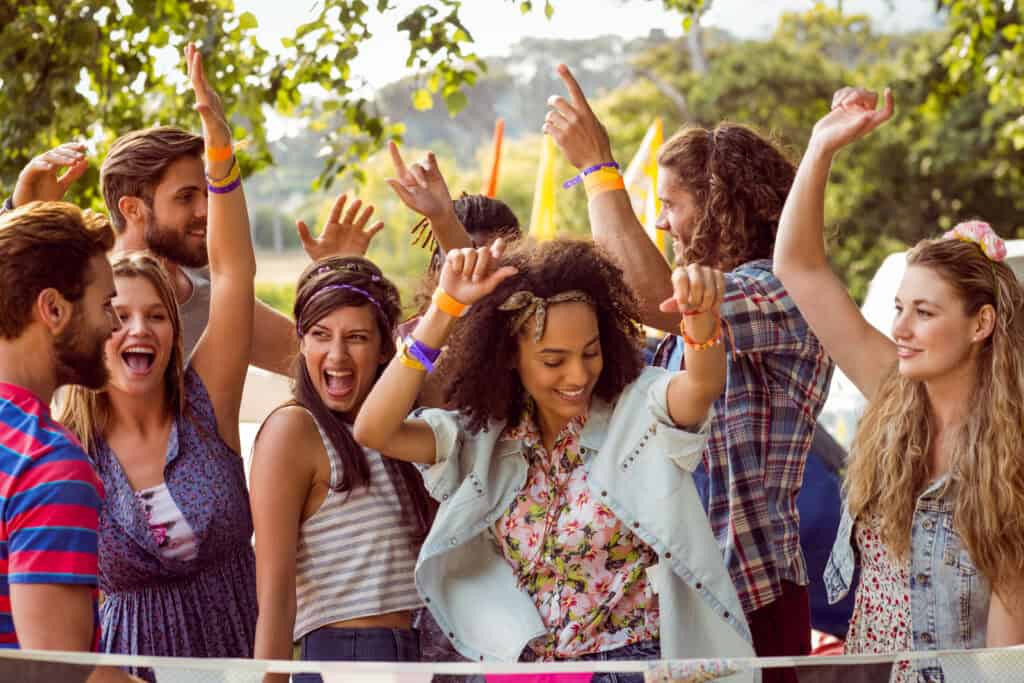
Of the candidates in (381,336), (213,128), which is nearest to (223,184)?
(213,128)

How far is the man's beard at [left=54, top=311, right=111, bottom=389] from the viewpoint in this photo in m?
2.15

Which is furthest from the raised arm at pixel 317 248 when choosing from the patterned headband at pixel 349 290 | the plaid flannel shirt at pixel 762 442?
the plaid flannel shirt at pixel 762 442

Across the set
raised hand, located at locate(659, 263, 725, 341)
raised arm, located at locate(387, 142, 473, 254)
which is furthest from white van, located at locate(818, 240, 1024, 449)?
raised hand, located at locate(659, 263, 725, 341)

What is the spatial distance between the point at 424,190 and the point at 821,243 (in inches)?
32.6

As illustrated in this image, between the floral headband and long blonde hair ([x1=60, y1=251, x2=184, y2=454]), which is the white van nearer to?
the floral headband

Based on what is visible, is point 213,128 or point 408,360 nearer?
point 408,360

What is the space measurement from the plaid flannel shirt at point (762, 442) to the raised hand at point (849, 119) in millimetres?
343

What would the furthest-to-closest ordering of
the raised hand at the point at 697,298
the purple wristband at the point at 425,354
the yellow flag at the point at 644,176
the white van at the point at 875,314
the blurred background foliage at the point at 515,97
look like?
the yellow flag at the point at 644,176 → the white van at the point at 875,314 → the blurred background foliage at the point at 515,97 → the purple wristband at the point at 425,354 → the raised hand at the point at 697,298

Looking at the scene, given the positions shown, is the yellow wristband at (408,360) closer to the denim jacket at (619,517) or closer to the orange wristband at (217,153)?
the denim jacket at (619,517)

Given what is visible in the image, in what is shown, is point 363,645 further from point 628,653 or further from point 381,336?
point 381,336

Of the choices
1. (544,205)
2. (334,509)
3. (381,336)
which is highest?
(544,205)

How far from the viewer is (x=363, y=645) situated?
254 centimetres

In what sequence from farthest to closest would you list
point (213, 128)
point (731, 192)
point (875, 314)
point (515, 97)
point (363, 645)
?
point (515, 97), point (875, 314), point (731, 192), point (213, 128), point (363, 645)

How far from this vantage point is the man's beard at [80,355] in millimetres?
2150
